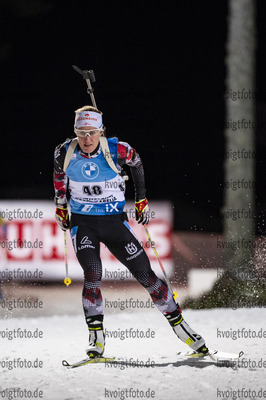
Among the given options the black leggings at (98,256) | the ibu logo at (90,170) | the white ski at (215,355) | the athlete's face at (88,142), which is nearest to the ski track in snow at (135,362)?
the white ski at (215,355)

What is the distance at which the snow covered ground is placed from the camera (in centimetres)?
554

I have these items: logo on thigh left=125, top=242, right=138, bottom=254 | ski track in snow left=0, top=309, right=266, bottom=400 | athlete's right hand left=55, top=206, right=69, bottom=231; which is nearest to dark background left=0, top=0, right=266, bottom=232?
ski track in snow left=0, top=309, right=266, bottom=400

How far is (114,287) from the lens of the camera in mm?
11234

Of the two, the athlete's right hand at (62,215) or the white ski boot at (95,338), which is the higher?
the athlete's right hand at (62,215)

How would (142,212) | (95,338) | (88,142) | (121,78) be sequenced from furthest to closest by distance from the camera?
(121,78), (142,212), (95,338), (88,142)

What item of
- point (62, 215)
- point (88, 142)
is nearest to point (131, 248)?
point (62, 215)

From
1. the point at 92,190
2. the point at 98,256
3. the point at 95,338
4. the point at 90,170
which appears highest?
the point at 90,170

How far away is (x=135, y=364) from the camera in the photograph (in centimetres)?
643

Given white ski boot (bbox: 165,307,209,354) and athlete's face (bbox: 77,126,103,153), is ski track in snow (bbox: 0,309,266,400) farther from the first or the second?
athlete's face (bbox: 77,126,103,153)

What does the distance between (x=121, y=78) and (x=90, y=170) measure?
1154 cm

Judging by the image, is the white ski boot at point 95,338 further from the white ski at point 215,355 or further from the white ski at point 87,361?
the white ski at point 215,355

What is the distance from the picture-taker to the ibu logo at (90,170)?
20.9ft

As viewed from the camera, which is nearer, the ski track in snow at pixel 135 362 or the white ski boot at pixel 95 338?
the ski track in snow at pixel 135 362

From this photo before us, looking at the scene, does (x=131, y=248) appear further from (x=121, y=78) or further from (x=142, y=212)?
(x=121, y=78)
